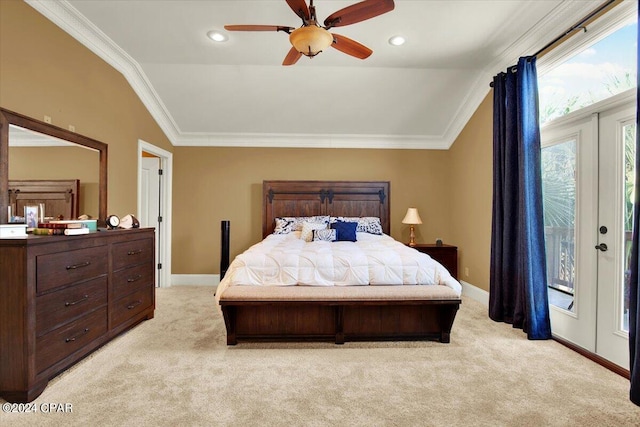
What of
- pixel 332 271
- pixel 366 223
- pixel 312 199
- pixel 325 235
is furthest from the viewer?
pixel 312 199

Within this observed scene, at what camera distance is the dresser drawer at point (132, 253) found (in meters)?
2.83

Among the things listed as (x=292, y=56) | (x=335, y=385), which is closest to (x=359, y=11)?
(x=292, y=56)

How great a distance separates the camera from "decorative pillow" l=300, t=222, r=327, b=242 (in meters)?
4.18

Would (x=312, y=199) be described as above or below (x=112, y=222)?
above

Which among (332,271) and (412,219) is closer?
(332,271)

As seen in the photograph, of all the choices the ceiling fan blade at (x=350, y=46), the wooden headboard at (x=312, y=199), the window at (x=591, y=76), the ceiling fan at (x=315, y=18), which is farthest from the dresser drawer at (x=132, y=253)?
the window at (x=591, y=76)

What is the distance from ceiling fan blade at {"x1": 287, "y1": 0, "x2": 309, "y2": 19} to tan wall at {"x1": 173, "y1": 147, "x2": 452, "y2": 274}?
9.74 ft

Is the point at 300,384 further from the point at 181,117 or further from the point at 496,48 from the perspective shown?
the point at 181,117

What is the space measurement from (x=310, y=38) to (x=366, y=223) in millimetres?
2993

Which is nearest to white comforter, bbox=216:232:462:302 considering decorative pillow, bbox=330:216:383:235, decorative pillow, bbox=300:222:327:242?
decorative pillow, bbox=300:222:327:242

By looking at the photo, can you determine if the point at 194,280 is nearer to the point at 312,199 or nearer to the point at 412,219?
the point at 312,199

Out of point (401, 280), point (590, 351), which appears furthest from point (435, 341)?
point (590, 351)

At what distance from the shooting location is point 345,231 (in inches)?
162

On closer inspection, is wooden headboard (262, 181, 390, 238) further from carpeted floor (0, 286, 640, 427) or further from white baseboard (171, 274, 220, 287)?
carpeted floor (0, 286, 640, 427)
